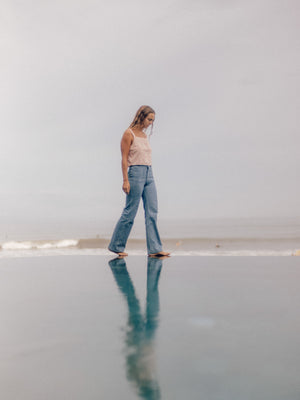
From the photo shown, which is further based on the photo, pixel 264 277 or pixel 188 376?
pixel 264 277

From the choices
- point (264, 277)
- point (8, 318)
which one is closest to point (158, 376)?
point (8, 318)

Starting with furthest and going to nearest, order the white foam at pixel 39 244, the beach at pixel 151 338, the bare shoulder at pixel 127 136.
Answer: the white foam at pixel 39 244 < the bare shoulder at pixel 127 136 < the beach at pixel 151 338

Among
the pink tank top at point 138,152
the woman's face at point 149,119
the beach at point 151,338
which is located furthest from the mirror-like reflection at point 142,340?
the woman's face at point 149,119

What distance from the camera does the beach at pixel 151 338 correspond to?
0.79 metres

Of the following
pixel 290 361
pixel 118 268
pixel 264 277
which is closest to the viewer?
pixel 290 361

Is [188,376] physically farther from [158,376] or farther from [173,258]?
[173,258]

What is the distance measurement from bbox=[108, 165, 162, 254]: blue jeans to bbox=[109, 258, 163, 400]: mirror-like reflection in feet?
4.07

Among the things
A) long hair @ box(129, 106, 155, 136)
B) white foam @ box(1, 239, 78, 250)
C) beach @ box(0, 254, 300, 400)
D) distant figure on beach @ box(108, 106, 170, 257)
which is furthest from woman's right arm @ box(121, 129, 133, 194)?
white foam @ box(1, 239, 78, 250)

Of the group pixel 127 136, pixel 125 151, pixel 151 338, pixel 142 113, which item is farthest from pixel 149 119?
pixel 151 338

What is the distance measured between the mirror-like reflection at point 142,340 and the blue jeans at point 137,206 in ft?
4.07

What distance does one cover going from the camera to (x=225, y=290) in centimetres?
190

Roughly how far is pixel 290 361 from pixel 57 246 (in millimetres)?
16390

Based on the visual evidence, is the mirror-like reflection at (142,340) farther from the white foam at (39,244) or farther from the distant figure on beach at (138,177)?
the white foam at (39,244)

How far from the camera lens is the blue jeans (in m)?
3.37
